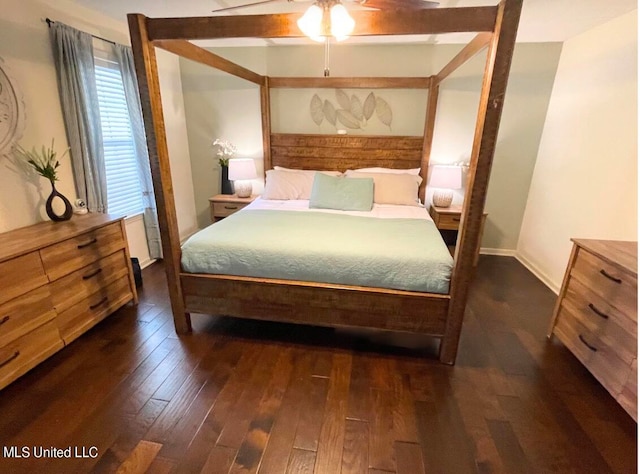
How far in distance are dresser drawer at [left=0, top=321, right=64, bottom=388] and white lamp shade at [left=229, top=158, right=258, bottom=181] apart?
2.19 metres

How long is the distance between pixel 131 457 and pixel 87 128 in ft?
7.78

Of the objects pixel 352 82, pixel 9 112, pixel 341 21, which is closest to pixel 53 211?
pixel 9 112

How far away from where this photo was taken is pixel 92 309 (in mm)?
2234

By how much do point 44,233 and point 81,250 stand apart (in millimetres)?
229

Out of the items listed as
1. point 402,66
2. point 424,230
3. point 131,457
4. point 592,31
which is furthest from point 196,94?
point 592,31

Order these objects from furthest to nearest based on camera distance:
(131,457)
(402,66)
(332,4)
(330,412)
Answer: (402,66) < (330,412) < (332,4) < (131,457)

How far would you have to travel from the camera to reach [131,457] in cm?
140

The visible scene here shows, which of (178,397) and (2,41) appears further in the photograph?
(2,41)

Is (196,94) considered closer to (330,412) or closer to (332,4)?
(332,4)

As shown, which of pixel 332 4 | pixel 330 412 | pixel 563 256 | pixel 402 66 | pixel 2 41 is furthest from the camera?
pixel 402 66

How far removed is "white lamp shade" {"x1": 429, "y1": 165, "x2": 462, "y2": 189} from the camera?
10.8ft

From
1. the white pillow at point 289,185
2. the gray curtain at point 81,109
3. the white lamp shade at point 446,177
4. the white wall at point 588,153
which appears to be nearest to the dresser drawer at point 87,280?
the gray curtain at point 81,109

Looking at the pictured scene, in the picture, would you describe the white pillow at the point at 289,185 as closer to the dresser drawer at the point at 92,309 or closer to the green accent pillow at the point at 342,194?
the green accent pillow at the point at 342,194

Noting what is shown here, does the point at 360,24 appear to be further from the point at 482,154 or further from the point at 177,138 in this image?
the point at 177,138
